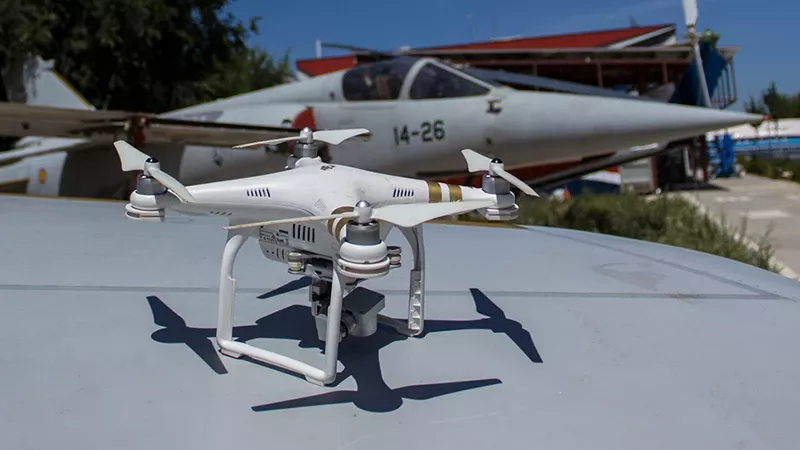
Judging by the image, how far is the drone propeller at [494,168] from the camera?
4.84 ft

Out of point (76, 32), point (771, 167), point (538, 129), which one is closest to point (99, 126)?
point (538, 129)

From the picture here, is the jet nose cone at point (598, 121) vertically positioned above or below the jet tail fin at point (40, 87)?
below

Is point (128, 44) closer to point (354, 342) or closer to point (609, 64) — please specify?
point (609, 64)

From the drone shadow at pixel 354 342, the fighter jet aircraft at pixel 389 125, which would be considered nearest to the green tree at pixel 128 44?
the fighter jet aircraft at pixel 389 125

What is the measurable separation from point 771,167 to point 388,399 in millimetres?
29212

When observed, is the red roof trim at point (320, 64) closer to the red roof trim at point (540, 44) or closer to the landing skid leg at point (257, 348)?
the red roof trim at point (540, 44)

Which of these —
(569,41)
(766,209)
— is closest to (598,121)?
(766,209)

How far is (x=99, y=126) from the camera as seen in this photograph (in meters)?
6.48

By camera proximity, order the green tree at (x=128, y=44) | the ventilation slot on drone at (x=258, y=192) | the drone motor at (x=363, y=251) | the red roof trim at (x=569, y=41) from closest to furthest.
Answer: the drone motor at (x=363, y=251) < the ventilation slot on drone at (x=258, y=192) < the green tree at (x=128, y=44) < the red roof trim at (x=569, y=41)

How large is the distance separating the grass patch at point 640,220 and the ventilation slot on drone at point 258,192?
544cm

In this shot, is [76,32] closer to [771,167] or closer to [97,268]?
[97,268]

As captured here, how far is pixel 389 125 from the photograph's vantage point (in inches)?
250

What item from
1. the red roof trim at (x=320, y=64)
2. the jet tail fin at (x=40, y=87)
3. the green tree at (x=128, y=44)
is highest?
the red roof trim at (x=320, y=64)

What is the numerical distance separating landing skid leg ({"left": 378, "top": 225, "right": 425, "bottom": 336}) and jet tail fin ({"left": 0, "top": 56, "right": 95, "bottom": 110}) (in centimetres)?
896
